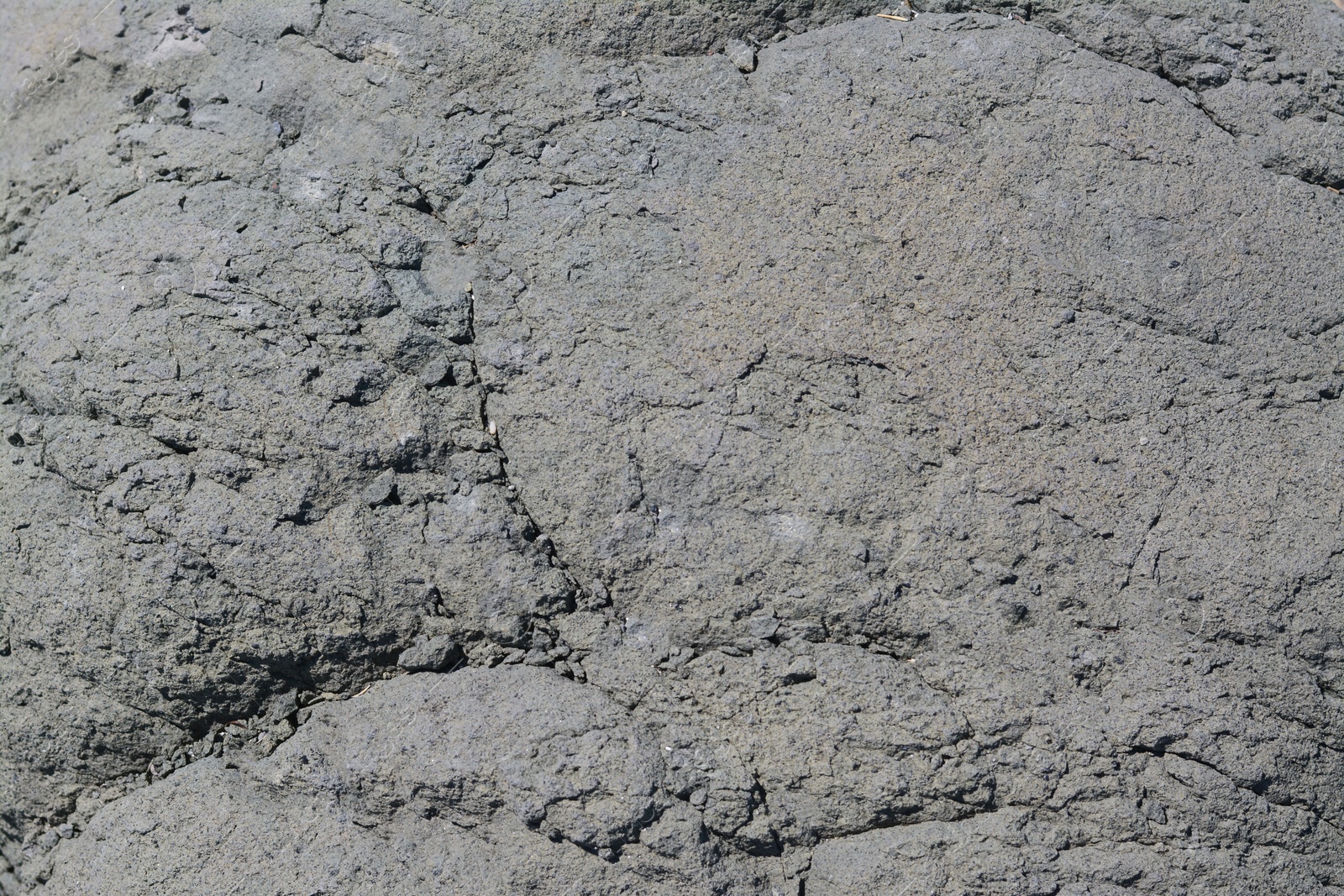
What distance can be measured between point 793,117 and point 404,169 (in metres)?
0.78

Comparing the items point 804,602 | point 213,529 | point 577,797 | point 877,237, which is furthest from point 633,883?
point 877,237

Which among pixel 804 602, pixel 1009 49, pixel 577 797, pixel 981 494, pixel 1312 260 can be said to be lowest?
pixel 577 797

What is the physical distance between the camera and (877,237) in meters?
1.91

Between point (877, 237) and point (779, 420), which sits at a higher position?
point (877, 237)

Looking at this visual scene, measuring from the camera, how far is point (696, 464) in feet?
5.86

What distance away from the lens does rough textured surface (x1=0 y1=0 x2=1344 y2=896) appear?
167 centimetres

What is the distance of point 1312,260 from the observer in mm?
1912

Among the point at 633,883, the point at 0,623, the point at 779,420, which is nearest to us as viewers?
the point at 633,883

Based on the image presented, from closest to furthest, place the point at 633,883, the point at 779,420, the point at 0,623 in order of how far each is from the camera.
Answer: the point at 633,883
the point at 779,420
the point at 0,623

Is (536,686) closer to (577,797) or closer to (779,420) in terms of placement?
(577,797)

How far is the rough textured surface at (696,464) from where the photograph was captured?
1.67m

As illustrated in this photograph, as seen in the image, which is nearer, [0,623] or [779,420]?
[779,420]

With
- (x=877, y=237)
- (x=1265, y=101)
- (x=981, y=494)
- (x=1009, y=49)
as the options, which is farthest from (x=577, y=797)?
(x=1265, y=101)

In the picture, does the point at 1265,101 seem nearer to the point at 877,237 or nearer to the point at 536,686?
the point at 877,237
